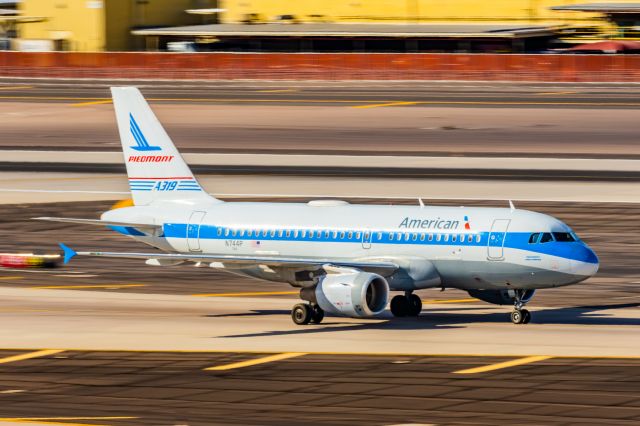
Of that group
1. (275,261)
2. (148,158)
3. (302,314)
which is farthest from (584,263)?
(148,158)

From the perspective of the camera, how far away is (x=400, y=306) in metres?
49.7

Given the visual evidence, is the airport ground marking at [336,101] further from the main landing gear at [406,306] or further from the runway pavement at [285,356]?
the main landing gear at [406,306]

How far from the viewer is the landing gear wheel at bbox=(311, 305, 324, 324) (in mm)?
48062

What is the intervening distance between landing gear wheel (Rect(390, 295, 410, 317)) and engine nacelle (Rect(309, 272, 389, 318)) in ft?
12.7

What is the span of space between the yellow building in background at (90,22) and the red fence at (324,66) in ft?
33.9

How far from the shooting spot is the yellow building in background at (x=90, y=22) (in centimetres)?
18512

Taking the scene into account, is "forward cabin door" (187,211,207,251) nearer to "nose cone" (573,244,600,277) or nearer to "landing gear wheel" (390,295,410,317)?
"landing gear wheel" (390,295,410,317)

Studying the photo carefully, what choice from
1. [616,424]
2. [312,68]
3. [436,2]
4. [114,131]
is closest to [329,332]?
[616,424]

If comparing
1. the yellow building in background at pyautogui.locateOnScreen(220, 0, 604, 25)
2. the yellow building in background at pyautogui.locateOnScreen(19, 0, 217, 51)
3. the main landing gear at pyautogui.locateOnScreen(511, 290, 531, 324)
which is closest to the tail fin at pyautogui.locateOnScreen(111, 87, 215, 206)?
the main landing gear at pyautogui.locateOnScreen(511, 290, 531, 324)

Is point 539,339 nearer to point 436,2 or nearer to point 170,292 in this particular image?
point 170,292

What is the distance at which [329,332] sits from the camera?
154 ft

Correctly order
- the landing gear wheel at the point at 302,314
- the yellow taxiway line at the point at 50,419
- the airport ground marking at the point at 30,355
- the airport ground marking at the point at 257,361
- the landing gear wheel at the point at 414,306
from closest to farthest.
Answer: the yellow taxiway line at the point at 50,419 < the airport ground marking at the point at 257,361 < the airport ground marking at the point at 30,355 < the landing gear wheel at the point at 302,314 < the landing gear wheel at the point at 414,306

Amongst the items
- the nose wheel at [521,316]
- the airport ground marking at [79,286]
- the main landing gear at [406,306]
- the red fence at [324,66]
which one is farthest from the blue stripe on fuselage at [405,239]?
the red fence at [324,66]

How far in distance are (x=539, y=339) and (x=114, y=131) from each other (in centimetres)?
8557
